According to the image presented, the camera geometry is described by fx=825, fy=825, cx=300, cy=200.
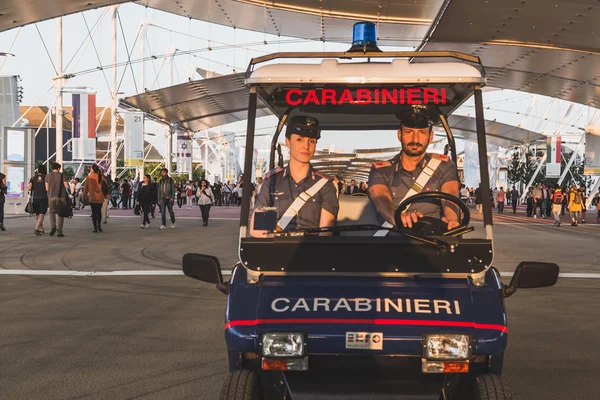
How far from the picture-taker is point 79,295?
10375mm

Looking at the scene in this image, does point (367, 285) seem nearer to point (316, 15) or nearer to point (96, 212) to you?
point (96, 212)

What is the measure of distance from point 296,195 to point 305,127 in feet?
1.51

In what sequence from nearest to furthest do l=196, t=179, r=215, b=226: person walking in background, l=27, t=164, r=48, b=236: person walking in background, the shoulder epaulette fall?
the shoulder epaulette, l=27, t=164, r=48, b=236: person walking in background, l=196, t=179, r=215, b=226: person walking in background

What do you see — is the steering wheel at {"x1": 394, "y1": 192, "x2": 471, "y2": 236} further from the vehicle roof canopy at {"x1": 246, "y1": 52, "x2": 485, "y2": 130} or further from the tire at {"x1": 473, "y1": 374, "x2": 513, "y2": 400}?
the tire at {"x1": 473, "y1": 374, "x2": 513, "y2": 400}

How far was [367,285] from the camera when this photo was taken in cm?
412

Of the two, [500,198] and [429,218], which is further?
[500,198]

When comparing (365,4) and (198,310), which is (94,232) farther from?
(365,4)

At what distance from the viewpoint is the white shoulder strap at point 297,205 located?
4.84 m

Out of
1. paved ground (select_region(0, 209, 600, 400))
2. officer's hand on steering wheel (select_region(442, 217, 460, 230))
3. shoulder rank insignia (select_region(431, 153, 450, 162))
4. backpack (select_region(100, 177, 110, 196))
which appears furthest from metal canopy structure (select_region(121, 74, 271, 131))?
officer's hand on steering wheel (select_region(442, 217, 460, 230))

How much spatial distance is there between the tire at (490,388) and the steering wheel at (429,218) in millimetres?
959

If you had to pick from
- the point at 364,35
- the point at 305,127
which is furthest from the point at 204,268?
the point at 364,35

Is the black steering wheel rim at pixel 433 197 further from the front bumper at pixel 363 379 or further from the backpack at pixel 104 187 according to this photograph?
the backpack at pixel 104 187

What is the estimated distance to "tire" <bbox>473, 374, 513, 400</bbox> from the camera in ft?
11.8

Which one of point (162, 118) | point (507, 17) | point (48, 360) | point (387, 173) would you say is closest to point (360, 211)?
point (387, 173)
